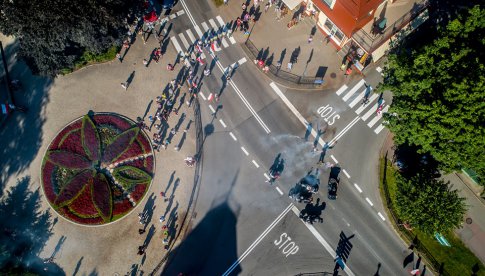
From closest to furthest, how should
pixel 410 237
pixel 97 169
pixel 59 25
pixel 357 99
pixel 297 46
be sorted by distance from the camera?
pixel 59 25 < pixel 410 237 < pixel 97 169 < pixel 357 99 < pixel 297 46

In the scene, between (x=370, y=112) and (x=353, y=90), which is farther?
(x=353, y=90)

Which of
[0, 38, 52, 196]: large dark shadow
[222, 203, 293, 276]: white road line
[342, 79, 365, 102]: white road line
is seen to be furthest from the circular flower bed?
[342, 79, 365, 102]: white road line

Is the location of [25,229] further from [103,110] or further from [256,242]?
[256,242]

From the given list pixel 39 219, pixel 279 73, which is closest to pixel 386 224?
pixel 279 73

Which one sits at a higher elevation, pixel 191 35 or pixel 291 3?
pixel 191 35

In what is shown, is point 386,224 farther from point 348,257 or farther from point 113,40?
point 113,40

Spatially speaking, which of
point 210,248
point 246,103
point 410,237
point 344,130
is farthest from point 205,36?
point 410,237

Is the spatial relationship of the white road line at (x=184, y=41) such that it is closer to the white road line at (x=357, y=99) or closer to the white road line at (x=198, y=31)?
the white road line at (x=198, y=31)

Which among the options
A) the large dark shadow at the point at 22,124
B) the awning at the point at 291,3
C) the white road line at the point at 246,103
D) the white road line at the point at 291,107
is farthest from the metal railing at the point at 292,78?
the large dark shadow at the point at 22,124
